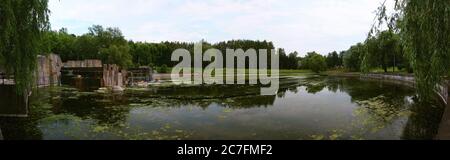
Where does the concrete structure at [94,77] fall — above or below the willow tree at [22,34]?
below

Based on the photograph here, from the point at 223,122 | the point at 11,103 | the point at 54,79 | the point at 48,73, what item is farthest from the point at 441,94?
the point at 54,79

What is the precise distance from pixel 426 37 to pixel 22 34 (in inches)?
542

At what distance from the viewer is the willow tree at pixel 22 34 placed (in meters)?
12.1

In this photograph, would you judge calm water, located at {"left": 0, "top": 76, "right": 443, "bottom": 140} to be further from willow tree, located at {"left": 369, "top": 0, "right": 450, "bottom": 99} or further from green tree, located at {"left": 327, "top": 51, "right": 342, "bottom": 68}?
green tree, located at {"left": 327, "top": 51, "right": 342, "bottom": 68}

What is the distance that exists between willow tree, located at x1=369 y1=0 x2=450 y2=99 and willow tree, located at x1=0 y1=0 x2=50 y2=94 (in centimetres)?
1298

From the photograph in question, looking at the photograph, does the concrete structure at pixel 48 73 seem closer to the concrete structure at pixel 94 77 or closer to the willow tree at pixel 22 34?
the concrete structure at pixel 94 77

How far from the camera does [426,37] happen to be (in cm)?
1121

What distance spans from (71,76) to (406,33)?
58.9 meters

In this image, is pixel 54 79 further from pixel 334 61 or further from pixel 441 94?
pixel 334 61

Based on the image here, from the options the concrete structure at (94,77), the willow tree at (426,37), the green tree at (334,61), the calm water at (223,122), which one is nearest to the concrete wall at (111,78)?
the concrete structure at (94,77)

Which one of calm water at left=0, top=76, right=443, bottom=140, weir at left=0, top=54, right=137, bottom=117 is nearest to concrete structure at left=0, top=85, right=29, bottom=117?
weir at left=0, top=54, right=137, bottom=117

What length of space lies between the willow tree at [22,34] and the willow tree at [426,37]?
1298 cm
